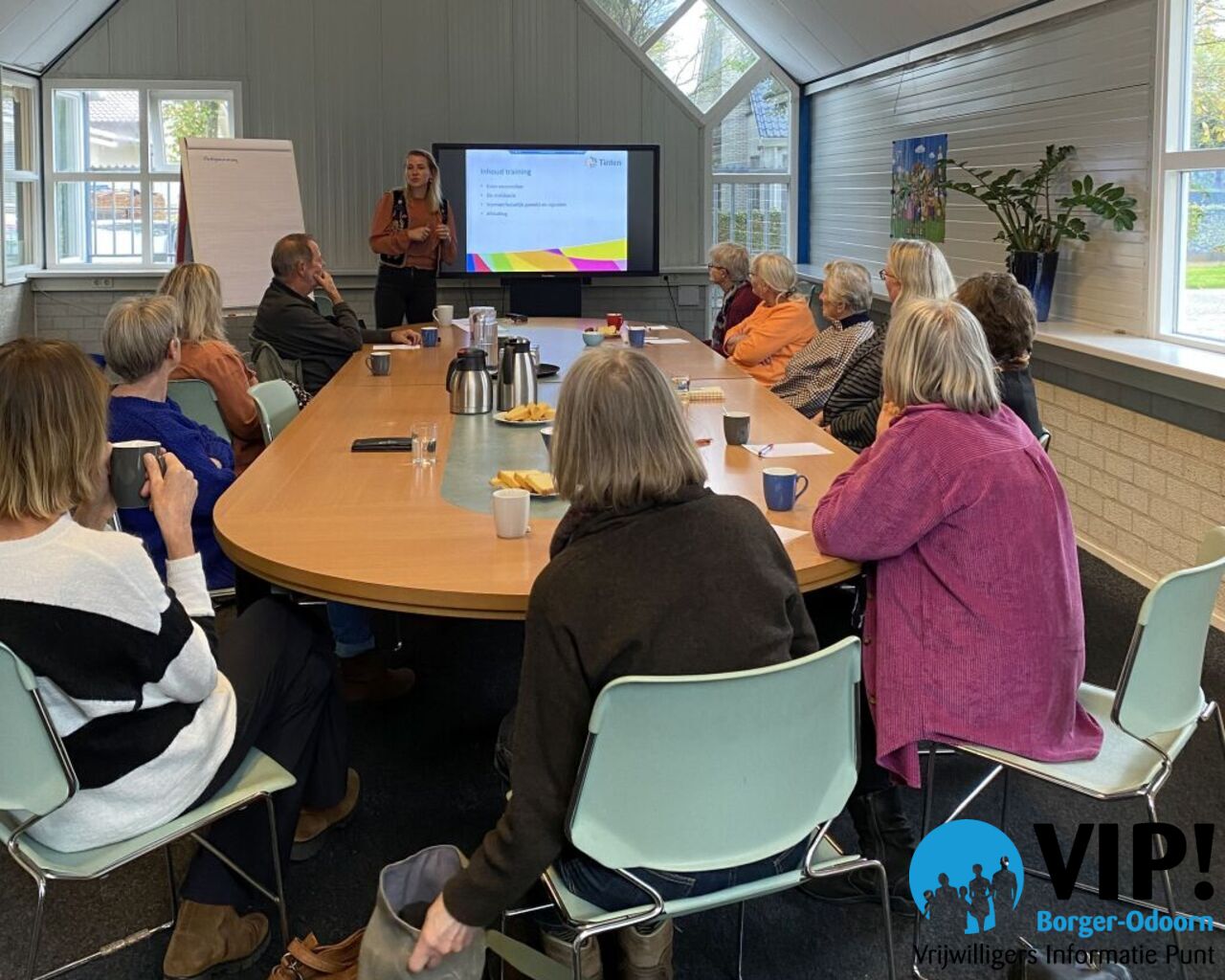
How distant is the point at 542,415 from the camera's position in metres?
3.42

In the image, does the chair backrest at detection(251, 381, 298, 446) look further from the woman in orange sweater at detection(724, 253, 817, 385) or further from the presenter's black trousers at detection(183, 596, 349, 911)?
the woman in orange sweater at detection(724, 253, 817, 385)

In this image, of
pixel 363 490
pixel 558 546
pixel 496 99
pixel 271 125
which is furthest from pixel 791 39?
pixel 558 546

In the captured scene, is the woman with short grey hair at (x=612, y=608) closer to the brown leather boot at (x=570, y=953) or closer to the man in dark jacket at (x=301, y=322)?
the brown leather boot at (x=570, y=953)

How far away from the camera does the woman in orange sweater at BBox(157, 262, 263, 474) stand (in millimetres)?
3625

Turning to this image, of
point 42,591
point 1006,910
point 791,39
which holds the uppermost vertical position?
point 791,39

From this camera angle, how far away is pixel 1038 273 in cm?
504

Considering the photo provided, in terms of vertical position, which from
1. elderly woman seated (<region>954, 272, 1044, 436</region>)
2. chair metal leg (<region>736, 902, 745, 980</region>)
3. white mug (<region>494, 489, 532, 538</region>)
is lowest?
chair metal leg (<region>736, 902, 745, 980</region>)

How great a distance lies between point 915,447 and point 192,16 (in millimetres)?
7698

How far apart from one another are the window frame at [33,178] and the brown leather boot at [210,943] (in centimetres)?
675

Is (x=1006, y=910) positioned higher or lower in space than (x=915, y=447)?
lower

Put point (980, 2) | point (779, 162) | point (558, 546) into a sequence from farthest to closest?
point (779, 162) < point (980, 2) < point (558, 546)

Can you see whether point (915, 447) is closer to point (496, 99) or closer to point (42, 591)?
point (42, 591)

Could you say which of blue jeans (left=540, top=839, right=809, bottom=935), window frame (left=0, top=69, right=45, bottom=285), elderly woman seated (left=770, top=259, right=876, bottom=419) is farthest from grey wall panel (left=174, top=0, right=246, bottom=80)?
blue jeans (left=540, top=839, right=809, bottom=935)

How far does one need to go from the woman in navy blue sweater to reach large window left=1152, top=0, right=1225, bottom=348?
344 centimetres
